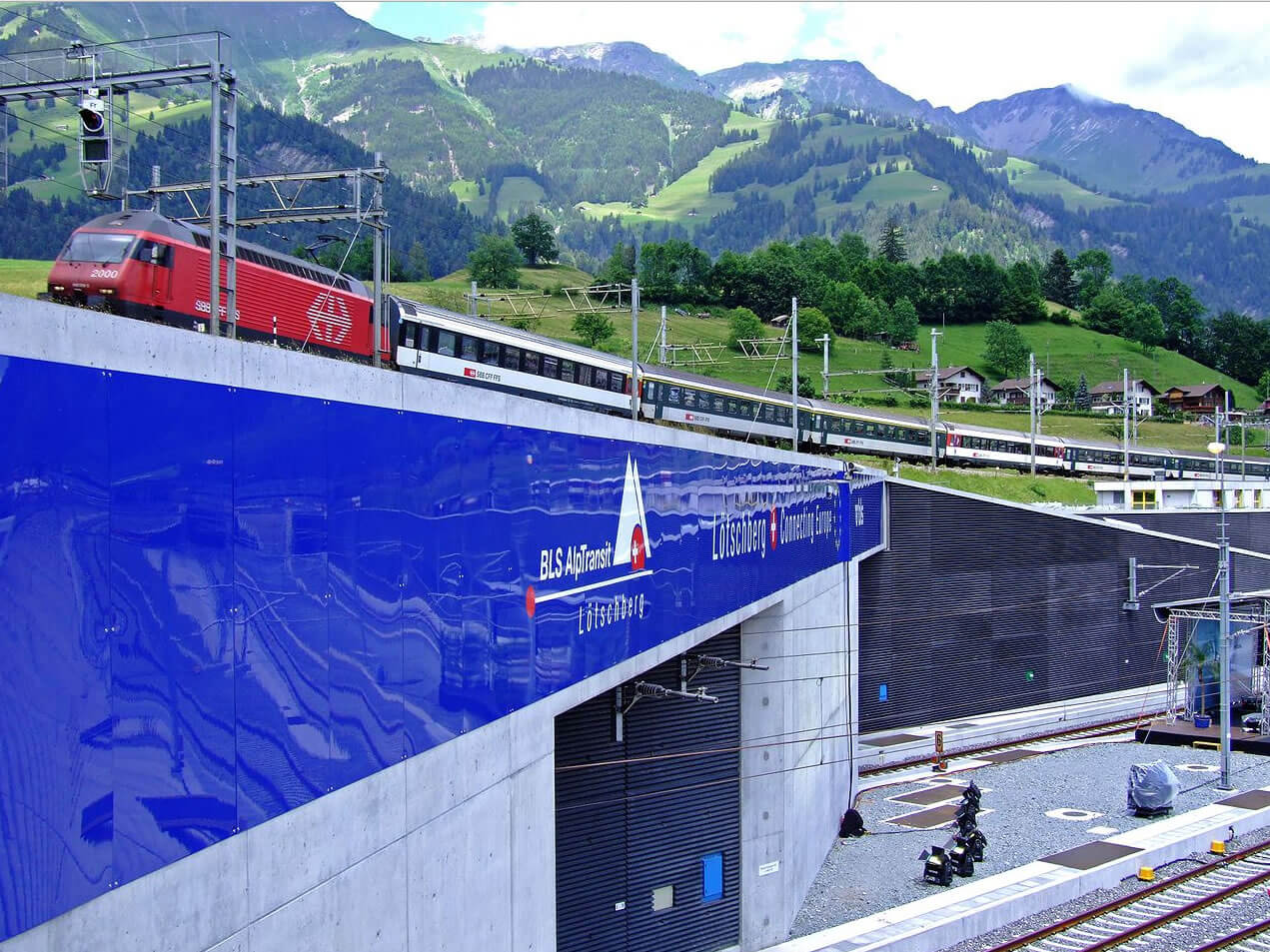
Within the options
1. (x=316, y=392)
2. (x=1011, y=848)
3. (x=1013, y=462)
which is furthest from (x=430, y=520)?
(x=1013, y=462)

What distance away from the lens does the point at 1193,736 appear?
3756 centimetres

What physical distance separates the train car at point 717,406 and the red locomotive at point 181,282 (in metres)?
21.2

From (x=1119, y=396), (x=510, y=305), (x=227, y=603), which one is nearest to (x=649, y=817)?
(x=227, y=603)

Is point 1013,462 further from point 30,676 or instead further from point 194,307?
point 30,676

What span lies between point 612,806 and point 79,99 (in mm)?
11228

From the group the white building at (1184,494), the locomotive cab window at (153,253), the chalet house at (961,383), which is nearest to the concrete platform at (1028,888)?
the locomotive cab window at (153,253)

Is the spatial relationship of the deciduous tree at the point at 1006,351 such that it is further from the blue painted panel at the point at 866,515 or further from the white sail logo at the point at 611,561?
the white sail logo at the point at 611,561

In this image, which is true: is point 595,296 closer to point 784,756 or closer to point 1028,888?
point 1028,888

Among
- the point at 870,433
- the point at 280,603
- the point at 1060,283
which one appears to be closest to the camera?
the point at 280,603

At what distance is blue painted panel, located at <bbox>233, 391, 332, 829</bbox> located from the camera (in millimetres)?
6590

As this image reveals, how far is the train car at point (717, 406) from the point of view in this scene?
45.5 meters

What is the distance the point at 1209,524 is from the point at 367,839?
166 feet

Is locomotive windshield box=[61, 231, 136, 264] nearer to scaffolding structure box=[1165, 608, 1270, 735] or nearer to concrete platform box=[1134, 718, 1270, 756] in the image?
concrete platform box=[1134, 718, 1270, 756]

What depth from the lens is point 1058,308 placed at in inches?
6521
